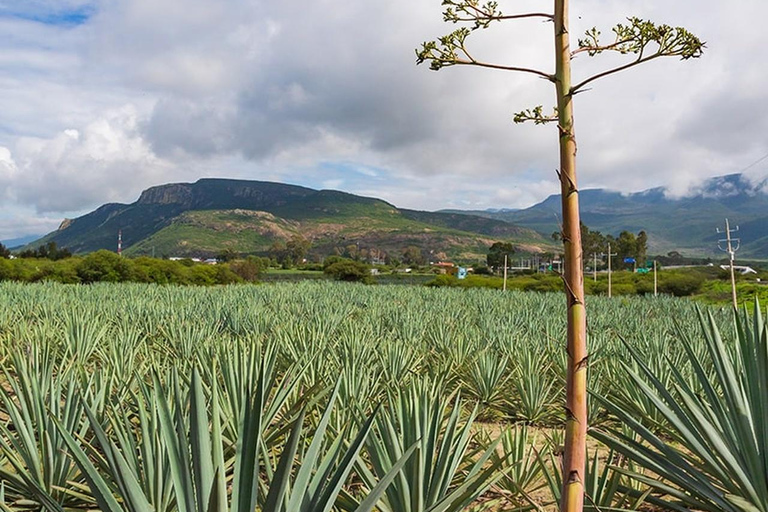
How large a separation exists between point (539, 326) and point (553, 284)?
2368 centimetres

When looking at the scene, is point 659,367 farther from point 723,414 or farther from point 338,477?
point 338,477

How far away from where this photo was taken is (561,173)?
52.6 inches

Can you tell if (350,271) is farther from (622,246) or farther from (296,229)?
(296,229)

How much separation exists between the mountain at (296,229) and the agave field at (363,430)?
360 ft

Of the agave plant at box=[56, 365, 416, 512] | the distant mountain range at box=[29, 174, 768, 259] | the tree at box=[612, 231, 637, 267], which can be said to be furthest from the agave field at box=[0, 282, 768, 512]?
the distant mountain range at box=[29, 174, 768, 259]

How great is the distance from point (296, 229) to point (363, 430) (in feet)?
491

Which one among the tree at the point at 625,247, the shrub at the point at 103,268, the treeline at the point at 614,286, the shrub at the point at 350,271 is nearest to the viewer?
the shrub at the point at 103,268

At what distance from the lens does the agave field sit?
1.47 m

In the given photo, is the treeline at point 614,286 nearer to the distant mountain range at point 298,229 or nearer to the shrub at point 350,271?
the shrub at point 350,271

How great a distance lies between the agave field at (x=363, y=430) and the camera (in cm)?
147

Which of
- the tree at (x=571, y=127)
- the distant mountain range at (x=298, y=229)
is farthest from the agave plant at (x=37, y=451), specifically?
the distant mountain range at (x=298, y=229)

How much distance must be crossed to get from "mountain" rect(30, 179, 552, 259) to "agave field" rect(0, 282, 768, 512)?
110 m

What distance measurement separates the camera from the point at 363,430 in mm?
1464

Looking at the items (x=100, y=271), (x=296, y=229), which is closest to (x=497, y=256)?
(x=100, y=271)
